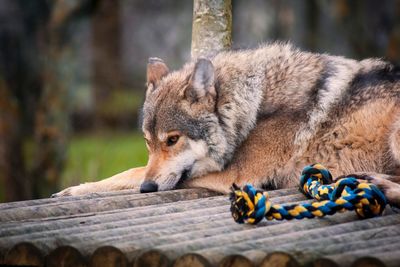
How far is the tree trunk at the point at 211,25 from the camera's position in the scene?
6.16m

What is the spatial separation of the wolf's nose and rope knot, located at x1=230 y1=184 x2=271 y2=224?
1.17 m

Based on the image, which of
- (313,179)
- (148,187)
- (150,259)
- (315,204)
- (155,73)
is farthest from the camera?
(155,73)

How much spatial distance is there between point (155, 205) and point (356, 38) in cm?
806

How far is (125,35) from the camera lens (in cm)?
1691

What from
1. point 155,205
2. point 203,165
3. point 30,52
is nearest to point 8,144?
point 30,52

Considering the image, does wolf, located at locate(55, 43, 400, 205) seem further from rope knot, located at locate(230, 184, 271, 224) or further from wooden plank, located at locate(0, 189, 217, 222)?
rope knot, located at locate(230, 184, 271, 224)

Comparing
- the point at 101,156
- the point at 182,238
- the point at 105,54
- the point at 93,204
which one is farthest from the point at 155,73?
the point at 105,54

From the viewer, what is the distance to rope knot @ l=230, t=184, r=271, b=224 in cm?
356

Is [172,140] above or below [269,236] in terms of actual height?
above

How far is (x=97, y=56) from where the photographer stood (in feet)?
52.9

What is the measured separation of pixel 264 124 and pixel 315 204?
56.0 inches

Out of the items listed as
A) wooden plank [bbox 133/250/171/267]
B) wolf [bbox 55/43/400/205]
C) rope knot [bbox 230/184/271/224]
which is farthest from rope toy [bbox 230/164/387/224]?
wolf [bbox 55/43/400/205]

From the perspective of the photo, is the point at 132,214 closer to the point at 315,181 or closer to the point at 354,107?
the point at 315,181

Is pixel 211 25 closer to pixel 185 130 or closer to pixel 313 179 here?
pixel 185 130
